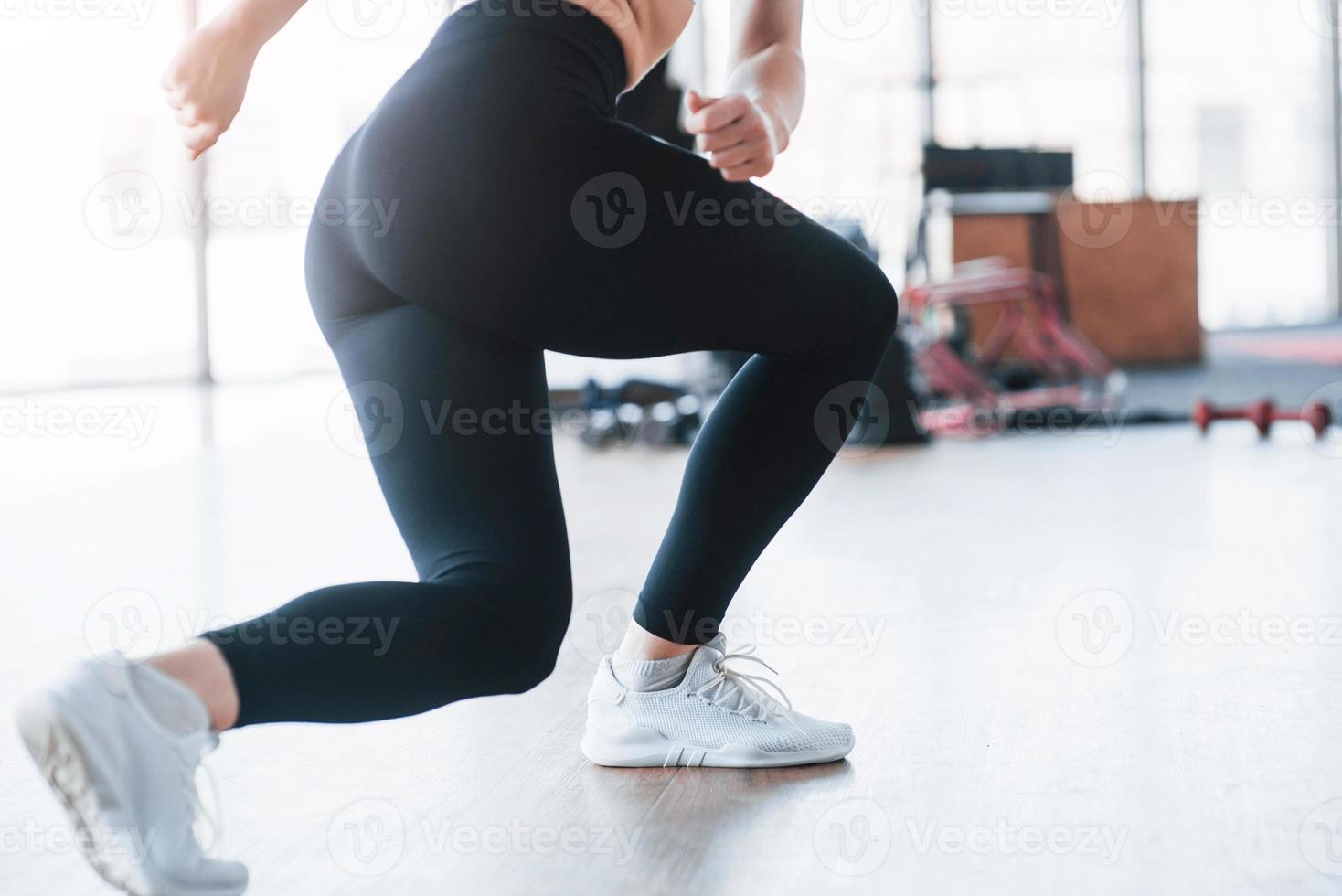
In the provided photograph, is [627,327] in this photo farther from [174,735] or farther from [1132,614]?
[1132,614]

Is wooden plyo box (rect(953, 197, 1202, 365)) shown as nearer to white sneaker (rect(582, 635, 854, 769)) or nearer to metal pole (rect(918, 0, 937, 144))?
metal pole (rect(918, 0, 937, 144))

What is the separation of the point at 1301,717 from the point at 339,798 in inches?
35.6

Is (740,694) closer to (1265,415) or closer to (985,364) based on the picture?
(1265,415)

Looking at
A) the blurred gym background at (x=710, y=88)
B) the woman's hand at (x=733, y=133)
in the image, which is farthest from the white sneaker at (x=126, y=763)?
the blurred gym background at (x=710, y=88)

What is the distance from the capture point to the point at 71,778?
715mm

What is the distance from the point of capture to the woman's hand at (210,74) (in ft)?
2.83

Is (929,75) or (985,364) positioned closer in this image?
(985,364)

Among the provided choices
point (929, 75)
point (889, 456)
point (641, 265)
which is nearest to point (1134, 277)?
point (929, 75)

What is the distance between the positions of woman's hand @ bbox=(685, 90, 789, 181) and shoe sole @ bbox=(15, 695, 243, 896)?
1.57 ft

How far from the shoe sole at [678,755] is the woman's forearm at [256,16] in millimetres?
667

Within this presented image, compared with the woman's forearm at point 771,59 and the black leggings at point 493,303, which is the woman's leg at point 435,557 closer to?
the black leggings at point 493,303

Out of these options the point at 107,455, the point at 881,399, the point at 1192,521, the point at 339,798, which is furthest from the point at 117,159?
the point at 339,798

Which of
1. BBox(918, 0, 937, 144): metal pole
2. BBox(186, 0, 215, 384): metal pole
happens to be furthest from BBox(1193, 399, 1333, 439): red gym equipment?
BBox(186, 0, 215, 384): metal pole

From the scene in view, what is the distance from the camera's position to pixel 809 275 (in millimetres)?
958
